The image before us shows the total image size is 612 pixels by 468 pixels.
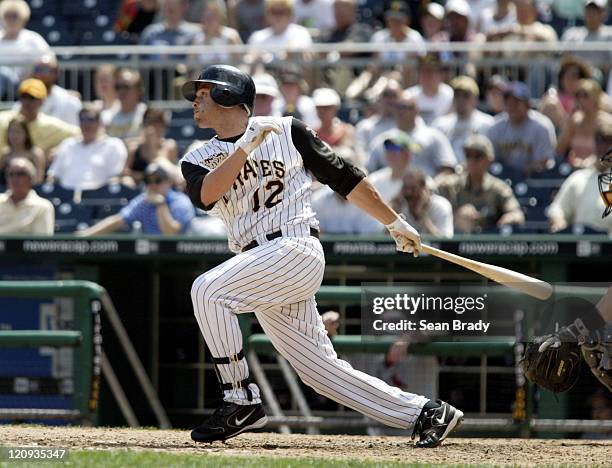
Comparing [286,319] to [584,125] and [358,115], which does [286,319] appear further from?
[358,115]

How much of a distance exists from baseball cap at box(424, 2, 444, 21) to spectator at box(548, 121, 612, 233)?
2.97 metres

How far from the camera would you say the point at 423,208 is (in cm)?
847

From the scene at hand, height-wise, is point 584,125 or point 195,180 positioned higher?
→ point 584,125

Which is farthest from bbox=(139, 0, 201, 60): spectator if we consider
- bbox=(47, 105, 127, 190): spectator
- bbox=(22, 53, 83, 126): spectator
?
bbox=(47, 105, 127, 190): spectator

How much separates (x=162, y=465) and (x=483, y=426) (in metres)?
2.80

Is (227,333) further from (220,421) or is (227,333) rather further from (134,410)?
(134,410)

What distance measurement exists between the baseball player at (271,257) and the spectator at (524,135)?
175 inches

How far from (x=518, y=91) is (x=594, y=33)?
130 cm

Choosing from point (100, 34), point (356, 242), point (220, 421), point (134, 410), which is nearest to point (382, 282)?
point (356, 242)

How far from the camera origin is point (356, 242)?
7867 mm

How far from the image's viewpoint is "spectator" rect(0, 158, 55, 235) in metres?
9.00

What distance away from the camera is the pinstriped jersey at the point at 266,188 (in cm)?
533

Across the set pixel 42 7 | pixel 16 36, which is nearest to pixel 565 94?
pixel 16 36

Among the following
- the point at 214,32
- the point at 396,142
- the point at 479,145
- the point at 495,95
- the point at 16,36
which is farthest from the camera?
the point at 16,36
